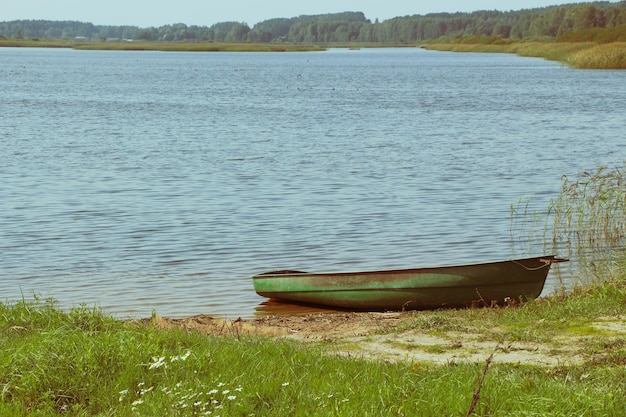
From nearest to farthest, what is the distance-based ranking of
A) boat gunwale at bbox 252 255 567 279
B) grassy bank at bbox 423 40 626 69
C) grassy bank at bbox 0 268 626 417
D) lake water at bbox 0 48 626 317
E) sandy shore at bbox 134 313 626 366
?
grassy bank at bbox 0 268 626 417, sandy shore at bbox 134 313 626 366, boat gunwale at bbox 252 255 567 279, lake water at bbox 0 48 626 317, grassy bank at bbox 423 40 626 69

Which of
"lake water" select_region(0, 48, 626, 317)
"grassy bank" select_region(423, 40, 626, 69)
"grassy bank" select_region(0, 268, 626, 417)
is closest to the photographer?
"grassy bank" select_region(0, 268, 626, 417)

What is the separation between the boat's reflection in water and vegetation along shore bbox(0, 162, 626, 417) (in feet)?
7.35

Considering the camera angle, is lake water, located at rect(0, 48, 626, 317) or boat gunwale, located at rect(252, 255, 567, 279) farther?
lake water, located at rect(0, 48, 626, 317)

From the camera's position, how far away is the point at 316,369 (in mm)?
8078

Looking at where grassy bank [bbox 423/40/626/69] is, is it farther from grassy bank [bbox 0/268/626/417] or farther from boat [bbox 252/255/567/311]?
grassy bank [bbox 0/268/626/417]

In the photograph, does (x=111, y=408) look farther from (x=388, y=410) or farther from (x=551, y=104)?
(x=551, y=104)

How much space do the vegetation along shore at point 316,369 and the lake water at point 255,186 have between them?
4.00 metres

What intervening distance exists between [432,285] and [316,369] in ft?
17.8

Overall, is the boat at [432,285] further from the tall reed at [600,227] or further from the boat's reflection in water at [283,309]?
the tall reed at [600,227]

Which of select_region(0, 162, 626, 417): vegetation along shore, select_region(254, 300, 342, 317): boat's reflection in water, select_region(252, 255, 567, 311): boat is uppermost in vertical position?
select_region(0, 162, 626, 417): vegetation along shore

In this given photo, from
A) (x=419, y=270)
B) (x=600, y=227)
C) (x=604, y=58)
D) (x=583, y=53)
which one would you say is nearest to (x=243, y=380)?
(x=419, y=270)

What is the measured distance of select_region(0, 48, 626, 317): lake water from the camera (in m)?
16.6

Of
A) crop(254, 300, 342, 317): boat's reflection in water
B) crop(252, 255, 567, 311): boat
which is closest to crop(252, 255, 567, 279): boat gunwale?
crop(252, 255, 567, 311): boat

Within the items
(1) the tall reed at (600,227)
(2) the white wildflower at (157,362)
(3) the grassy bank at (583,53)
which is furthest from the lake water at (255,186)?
(3) the grassy bank at (583,53)
